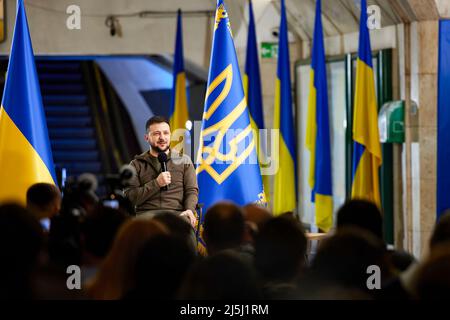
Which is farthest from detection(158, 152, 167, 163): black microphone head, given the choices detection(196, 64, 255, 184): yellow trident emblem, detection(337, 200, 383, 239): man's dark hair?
detection(337, 200, 383, 239): man's dark hair

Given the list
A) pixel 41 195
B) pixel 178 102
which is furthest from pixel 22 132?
pixel 178 102

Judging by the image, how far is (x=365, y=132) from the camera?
799 cm

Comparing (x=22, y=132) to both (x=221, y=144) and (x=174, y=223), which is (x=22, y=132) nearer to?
(x=221, y=144)

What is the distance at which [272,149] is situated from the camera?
979cm

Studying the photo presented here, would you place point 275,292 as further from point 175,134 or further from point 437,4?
point 175,134

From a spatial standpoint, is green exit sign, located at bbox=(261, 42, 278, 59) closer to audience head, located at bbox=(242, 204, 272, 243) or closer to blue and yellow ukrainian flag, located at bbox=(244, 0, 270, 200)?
blue and yellow ukrainian flag, located at bbox=(244, 0, 270, 200)

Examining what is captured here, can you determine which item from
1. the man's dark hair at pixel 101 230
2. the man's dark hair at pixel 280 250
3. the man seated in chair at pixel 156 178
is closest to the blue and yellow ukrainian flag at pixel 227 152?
the man seated in chair at pixel 156 178

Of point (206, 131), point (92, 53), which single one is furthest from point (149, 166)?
point (92, 53)

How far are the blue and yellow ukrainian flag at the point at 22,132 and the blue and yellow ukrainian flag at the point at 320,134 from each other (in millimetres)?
3527

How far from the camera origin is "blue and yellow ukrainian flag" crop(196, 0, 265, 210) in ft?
19.8

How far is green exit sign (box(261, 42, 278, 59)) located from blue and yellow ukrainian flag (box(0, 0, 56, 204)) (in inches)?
202

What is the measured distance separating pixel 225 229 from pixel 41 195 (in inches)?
39.5

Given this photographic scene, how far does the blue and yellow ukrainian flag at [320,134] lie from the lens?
8742mm

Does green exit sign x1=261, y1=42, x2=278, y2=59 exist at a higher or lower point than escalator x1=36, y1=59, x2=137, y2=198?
higher
